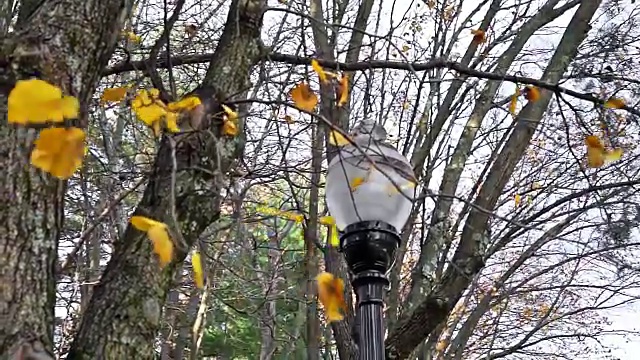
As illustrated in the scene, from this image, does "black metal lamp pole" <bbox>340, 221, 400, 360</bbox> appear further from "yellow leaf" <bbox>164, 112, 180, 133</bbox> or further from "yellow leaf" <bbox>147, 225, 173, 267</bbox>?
"yellow leaf" <bbox>147, 225, 173, 267</bbox>

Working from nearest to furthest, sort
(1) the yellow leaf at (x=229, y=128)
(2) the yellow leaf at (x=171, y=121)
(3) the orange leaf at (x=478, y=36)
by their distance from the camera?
(2) the yellow leaf at (x=171, y=121) < (1) the yellow leaf at (x=229, y=128) < (3) the orange leaf at (x=478, y=36)

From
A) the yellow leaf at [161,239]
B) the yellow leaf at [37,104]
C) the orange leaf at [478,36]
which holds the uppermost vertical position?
the orange leaf at [478,36]

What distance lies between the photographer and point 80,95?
204 cm

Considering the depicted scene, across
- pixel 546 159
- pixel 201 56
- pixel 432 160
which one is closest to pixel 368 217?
pixel 201 56

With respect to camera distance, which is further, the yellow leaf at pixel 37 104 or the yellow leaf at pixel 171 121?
the yellow leaf at pixel 171 121

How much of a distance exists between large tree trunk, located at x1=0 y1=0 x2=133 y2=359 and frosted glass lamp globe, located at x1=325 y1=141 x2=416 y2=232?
97cm

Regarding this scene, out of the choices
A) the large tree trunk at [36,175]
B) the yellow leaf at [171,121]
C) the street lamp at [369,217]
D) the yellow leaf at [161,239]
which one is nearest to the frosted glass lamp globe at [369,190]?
the street lamp at [369,217]

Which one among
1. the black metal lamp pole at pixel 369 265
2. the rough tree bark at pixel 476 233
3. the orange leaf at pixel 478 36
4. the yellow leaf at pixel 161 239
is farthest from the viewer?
the orange leaf at pixel 478 36

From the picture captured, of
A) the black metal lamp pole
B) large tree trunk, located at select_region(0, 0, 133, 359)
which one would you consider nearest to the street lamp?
the black metal lamp pole

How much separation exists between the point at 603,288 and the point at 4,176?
623 cm

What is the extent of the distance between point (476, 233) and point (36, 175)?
248 centimetres

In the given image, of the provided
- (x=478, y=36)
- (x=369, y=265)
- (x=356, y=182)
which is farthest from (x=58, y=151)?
(x=478, y=36)

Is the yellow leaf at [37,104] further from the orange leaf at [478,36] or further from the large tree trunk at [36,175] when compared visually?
the orange leaf at [478,36]

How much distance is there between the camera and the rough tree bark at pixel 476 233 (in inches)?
141
